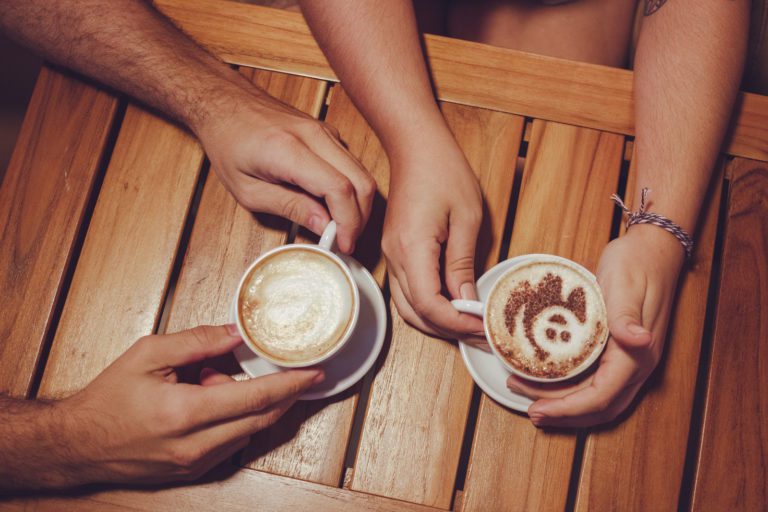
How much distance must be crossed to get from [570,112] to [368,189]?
52 centimetres

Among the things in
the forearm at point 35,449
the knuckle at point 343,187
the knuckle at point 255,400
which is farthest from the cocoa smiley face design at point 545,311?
the forearm at point 35,449

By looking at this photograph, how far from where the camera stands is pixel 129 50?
3.74 ft

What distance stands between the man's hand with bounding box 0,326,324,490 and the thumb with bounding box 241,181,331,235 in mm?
267

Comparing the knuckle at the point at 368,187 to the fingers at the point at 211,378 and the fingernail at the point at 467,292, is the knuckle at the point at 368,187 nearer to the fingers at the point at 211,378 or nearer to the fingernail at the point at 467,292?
the fingernail at the point at 467,292

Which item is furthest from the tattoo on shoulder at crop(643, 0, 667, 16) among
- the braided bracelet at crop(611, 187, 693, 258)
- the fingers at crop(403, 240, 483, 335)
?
the fingers at crop(403, 240, 483, 335)

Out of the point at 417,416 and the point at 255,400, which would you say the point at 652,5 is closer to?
the point at 417,416

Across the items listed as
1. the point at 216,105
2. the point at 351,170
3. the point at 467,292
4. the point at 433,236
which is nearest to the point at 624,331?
the point at 467,292

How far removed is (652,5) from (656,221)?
1.86ft

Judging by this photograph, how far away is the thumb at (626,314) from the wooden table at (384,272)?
0.48 feet

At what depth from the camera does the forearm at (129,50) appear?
3.58 ft

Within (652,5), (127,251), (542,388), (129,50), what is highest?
(652,5)

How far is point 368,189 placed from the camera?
0.98 m

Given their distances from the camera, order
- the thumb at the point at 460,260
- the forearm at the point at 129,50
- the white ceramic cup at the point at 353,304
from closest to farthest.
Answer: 1. the white ceramic cup at the point at 353,304
2. the thumb at the point at 460,260
3. the forearm at the point at 129,50

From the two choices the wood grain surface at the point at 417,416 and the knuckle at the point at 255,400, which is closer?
the knuckle at the point at 255,400
